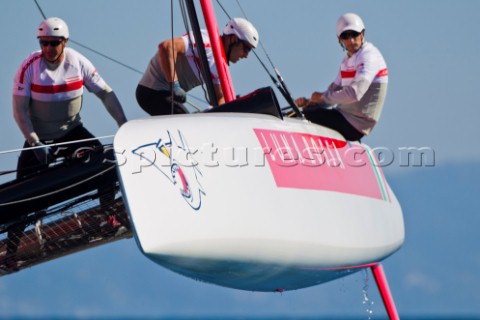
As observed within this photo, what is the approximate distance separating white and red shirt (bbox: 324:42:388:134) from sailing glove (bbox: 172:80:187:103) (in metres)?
0.84

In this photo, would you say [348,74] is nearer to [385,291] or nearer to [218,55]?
[218,55]

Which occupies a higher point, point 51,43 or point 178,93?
A: point 51,43

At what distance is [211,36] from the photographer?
7766mm

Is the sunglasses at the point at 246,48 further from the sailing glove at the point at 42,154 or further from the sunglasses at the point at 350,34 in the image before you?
the sailing glove at the point at 42,154

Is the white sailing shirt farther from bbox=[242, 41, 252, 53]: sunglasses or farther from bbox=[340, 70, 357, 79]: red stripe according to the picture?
bbox=[340, 70, 357, 79]: red stripe

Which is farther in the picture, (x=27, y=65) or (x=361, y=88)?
(x=361, y=88)

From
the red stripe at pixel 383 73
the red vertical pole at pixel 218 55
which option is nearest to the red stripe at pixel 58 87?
the red vertical pole at pixel 218 55

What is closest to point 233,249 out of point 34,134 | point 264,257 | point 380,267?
point 264,257

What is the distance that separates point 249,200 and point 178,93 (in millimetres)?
1416

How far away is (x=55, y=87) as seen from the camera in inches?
287

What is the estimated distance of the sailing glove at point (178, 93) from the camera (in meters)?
7.80

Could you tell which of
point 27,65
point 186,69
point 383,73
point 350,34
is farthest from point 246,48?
point 27,65

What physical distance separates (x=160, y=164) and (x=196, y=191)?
232mm

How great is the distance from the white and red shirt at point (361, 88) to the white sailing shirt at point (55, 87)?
141 cm
